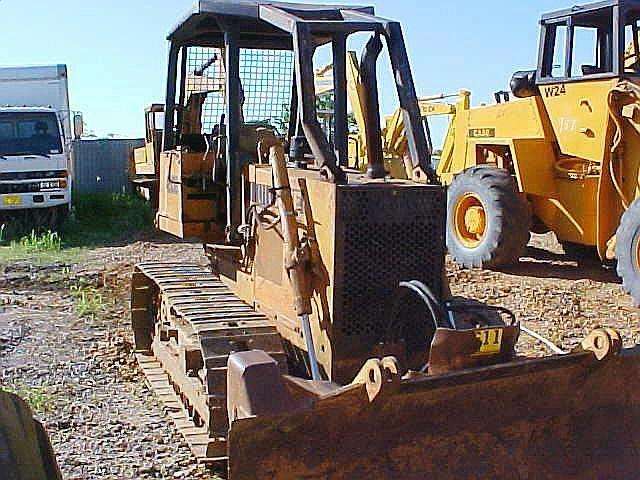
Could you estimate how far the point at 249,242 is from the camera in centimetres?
554

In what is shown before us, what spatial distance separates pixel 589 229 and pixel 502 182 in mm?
1130

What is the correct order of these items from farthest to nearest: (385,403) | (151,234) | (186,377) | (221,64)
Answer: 1. (151,234)
2. (221,64)
3. (186,377)
4. (385,403)

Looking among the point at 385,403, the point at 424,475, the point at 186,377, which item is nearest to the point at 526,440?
the point at 424,475

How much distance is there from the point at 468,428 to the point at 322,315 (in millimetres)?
1202

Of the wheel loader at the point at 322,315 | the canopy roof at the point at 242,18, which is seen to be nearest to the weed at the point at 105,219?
the wheel loader at the point at 322,315

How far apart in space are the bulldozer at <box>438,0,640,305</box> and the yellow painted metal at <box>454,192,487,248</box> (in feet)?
0.04

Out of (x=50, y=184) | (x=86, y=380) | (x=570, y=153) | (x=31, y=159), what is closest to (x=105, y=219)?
(x=50, y=184)

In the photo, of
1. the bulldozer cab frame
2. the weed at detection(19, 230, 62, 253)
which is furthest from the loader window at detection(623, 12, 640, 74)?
the weed at detection(19, 230, 62, 253)

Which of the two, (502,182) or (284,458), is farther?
(502,182)

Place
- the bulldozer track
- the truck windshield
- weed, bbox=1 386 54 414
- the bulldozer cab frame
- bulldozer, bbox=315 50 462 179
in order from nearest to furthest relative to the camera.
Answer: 1. the bulldozer track
2. the bulldozer cab frame
3. weed, bbox=1 386 54 414
4. bulldozer, bbox=315 50 462 179
5. the truck windshield

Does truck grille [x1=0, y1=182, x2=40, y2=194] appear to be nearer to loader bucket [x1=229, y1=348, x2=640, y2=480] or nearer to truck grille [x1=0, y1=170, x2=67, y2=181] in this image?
truck grille [x1=0, y1=170, x2=67, y2=181]

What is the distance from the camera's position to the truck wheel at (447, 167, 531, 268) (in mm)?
9945

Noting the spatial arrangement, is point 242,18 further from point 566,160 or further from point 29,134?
point 29,134

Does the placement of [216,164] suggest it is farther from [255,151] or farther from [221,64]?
[221,64]
